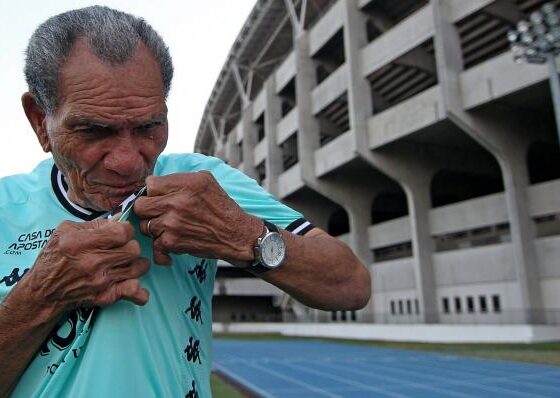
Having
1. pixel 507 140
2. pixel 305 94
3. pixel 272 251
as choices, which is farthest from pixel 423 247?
pixel 272 251

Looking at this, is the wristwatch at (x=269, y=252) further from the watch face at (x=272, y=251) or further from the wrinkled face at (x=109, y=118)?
the wrinkled face at (x=109, y=118)

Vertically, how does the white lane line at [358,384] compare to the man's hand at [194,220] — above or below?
below

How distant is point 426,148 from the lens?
78.9 feet

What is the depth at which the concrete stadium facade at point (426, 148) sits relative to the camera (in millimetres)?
19156

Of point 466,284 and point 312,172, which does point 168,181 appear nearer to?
point 466,284

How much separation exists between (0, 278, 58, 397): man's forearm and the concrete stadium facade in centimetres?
1839

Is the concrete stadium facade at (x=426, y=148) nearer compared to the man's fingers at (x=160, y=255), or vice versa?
the man's fingers at (x=160, y=255)

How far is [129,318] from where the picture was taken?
1056 millimetres

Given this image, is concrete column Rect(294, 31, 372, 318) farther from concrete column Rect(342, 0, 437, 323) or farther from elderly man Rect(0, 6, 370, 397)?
elderly man Rect(0, 6, 370, 397)

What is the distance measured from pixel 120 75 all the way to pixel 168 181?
0.30 m

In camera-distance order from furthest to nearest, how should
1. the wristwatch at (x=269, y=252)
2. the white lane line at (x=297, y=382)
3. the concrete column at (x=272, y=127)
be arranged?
the concrete column at (x=272, y=127) → the white lane line at (x=297, y=382) → the wristwatch at (x=269, y=252)

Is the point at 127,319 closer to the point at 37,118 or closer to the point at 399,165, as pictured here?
the point at 37,118

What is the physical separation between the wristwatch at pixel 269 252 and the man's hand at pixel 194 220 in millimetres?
16

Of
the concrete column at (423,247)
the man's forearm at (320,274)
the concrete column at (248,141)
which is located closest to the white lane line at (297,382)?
the man's forearm at (320,274)
